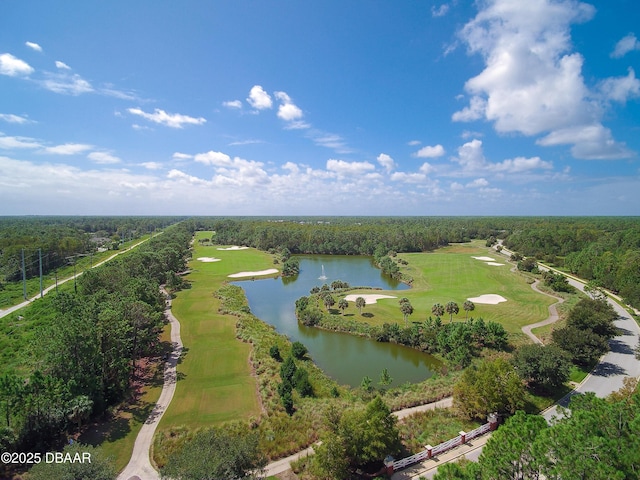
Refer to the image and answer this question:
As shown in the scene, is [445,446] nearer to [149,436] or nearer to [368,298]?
[149,436]

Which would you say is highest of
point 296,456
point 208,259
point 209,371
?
point 208,259

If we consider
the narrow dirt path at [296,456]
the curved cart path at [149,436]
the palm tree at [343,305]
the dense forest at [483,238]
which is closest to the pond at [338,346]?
the narrow dirt path at [296,456]

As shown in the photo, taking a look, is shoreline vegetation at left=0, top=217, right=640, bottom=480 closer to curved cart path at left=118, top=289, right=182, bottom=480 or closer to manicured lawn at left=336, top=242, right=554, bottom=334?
manicured lawn at left=336, top=242, right=554, bottom=334

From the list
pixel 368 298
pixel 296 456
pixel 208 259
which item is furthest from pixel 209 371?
pixel 208 259

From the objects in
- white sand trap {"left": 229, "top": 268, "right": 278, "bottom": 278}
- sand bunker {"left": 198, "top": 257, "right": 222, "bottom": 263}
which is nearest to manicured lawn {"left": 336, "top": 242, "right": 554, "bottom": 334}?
white sand trap {"left": 229, "top": 268, "right": 278, "bottom": 278}

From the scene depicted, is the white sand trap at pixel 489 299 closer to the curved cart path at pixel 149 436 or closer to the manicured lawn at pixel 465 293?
the manicured lawn at pixel 465 293

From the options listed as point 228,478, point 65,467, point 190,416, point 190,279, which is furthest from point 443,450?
point 190,279

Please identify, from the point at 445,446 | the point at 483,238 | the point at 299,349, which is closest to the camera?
the point at 445,446
